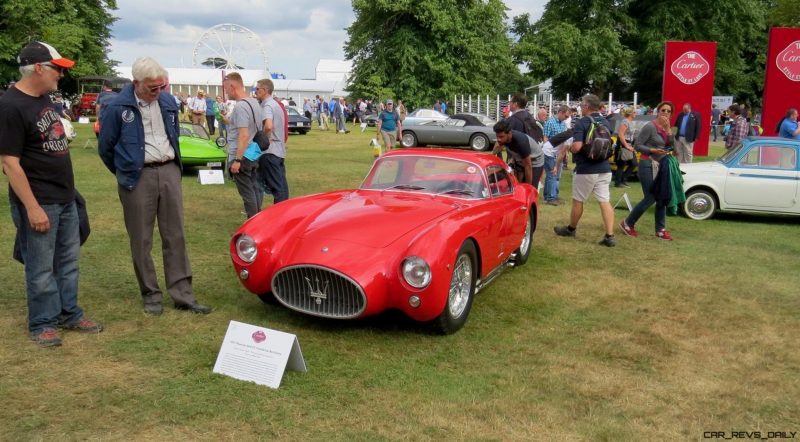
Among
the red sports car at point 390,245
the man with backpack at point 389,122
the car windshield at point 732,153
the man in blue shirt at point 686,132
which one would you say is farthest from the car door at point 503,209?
the man with backpack at point 389,122

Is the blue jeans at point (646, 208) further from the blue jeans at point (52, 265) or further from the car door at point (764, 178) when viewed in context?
the blue jeans at point (52, 265)

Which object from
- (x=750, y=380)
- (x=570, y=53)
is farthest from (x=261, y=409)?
(x=570, y=53)

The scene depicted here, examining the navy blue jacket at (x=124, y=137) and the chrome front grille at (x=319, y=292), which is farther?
the navy blue jacket at (x=124, y=137)

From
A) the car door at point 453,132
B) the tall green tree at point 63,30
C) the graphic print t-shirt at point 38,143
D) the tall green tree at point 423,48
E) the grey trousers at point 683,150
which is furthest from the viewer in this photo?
the tall green tree at point 423,48

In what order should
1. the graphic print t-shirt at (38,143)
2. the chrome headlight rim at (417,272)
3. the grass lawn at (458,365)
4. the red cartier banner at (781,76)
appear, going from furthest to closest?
the red cartier banner at (781,76) < the chrome headlight rim at (417,272) < the graphic print t-shirt at (38,143) < the grass lawn at (458,365)

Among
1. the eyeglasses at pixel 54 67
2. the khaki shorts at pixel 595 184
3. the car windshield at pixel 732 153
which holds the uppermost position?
the eyeglasses at pixel 54 67

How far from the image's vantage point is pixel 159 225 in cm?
520

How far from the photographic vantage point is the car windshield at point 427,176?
607 centimetres

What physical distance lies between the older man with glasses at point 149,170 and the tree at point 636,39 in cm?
4156

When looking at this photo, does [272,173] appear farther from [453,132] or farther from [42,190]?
[453,132]

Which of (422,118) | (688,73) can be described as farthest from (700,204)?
(422,118)

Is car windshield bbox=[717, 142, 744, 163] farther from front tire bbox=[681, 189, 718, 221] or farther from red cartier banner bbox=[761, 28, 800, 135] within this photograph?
red cartier banner bbox=[761, 28, 800, 135]

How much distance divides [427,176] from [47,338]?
3442 millimetres

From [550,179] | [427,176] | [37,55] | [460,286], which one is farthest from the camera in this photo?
[550,179]
